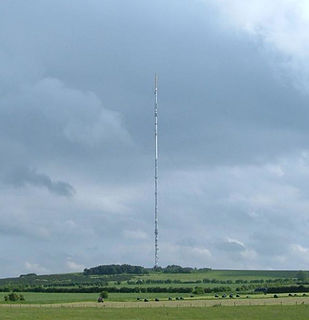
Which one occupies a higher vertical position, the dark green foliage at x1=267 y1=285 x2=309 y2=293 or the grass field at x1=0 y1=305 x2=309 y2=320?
the dark green foliage at x1=267 y1=285 x2=309 y2=293

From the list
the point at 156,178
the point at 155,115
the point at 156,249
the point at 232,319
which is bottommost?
the point at 232,319

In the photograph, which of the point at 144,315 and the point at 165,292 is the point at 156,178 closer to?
the point at 165,292

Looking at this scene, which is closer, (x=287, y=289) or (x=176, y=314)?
(x=176, y=314)

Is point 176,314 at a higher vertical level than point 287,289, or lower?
lower

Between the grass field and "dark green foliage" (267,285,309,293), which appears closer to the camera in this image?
the grass field

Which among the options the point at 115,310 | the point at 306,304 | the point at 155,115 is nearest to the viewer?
the point at 115,310

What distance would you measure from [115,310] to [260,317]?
928 inches

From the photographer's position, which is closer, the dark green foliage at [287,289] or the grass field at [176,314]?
the grass field at [176,314]

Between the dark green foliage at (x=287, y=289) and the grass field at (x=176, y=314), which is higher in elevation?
the dark green foliage at (x=287, y=289)

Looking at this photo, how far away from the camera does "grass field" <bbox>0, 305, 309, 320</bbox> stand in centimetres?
9688

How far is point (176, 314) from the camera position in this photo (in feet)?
338

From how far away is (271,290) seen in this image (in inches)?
7156

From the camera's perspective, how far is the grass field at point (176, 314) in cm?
9688

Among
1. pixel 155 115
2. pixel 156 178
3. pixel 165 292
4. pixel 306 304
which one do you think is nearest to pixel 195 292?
pixel 165 292
